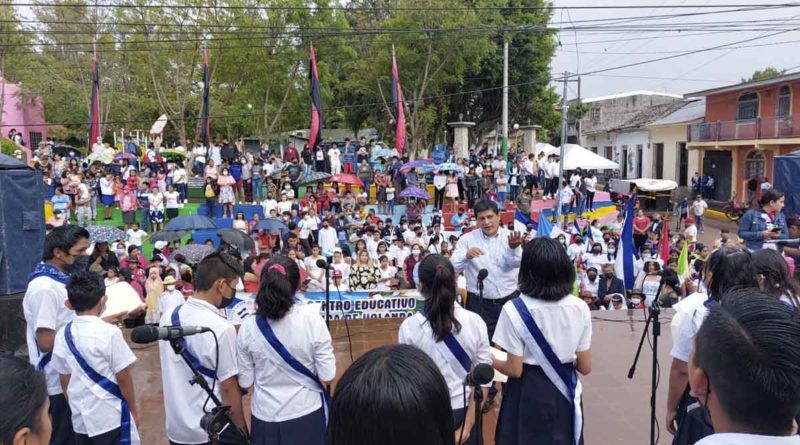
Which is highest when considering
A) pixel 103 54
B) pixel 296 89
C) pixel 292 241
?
pixel 103 54

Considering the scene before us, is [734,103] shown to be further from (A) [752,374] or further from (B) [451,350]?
(A) [752,374]

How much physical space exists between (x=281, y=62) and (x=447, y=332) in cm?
2377

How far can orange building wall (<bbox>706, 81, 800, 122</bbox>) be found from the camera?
24.7 metres

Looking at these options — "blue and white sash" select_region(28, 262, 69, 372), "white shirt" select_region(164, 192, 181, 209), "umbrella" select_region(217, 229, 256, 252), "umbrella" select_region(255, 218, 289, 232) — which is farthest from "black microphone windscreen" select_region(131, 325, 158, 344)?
"white shirt" select_region(164, 192, 181, 209)

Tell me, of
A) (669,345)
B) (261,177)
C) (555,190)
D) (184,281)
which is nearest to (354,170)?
(261,177)

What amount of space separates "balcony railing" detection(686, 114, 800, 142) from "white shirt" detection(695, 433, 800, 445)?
2607 centimetres

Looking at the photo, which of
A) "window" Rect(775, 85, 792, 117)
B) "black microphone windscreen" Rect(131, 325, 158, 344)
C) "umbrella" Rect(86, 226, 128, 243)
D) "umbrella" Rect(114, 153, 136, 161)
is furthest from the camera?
"window" Rect(775, 85, 792, 117)

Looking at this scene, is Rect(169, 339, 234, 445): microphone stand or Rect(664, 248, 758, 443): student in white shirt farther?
Rect(664, 248, 758, 443): student in white shirt

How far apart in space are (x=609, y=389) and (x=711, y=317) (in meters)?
4.35

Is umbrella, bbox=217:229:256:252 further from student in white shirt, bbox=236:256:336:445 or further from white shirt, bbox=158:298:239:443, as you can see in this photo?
student in white shirt, bbox=236:256:336:445

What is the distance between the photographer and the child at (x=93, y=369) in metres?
3.18

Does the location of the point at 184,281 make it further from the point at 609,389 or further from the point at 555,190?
the point at 555,190

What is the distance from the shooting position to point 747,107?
1085 inches

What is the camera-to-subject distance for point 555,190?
21094 millimetres
